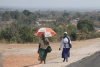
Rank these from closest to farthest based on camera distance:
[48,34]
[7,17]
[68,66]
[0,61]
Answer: [0,61], [68,66], [48,34], [7,17]

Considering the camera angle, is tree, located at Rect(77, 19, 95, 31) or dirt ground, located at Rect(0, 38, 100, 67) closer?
dirt ground, located at Rect(0, 38, 100, 67)

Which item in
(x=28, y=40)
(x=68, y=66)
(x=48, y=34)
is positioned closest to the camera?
(x=68, y=66)

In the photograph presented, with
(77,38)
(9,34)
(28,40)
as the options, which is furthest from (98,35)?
(9,34)

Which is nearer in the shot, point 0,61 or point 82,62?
point 0,61

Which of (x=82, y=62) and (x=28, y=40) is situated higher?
(x=82, y=62)

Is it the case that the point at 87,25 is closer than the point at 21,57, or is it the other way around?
the point at 21,57

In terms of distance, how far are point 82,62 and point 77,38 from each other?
57.6ft

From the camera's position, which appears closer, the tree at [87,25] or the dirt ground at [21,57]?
the dirt ground at [21,57]

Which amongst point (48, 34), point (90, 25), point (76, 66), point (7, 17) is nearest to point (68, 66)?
point (76, 66)

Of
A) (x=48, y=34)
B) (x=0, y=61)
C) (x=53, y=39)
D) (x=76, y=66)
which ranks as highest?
(x=48, y=34)

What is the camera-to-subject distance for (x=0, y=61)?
A: 508cm

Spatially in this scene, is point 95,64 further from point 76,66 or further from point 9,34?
point 9,34

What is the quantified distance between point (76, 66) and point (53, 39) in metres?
17.4

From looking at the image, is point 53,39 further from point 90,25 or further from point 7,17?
point 7,17
